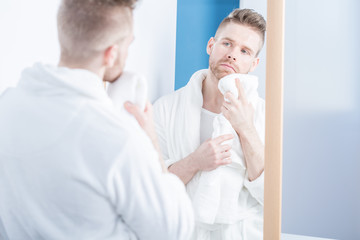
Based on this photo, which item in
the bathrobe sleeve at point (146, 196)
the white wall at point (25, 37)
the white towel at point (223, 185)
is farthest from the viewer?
the white towel at point (223, 185)

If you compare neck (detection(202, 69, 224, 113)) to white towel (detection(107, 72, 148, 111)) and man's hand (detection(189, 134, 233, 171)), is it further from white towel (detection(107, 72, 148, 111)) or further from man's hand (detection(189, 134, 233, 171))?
white towel (detection(107, 72, 148, 111))

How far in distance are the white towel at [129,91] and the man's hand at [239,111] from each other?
229 mm

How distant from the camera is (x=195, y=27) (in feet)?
2.37

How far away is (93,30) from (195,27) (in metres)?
0.29

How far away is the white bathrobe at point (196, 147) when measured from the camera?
0.69 meters

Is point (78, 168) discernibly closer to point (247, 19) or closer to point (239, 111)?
point (239, 111)

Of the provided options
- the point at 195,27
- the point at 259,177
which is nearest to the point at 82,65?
the point at 195,27

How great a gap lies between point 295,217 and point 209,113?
1.01 feet

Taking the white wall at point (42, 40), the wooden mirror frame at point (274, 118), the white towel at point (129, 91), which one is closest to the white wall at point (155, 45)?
the white wall at point (42, 40)

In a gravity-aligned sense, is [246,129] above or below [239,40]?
below

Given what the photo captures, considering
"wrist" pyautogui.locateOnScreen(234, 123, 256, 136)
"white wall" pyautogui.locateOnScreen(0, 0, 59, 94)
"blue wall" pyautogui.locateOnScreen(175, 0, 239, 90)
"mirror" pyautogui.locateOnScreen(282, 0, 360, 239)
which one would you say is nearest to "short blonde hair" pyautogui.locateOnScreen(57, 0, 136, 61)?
"white wall" pyautogui.locateOnScreen(0, 0, 59, 94)

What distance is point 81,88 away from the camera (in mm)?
484

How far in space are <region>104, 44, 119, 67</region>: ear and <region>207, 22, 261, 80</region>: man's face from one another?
26 centimetres

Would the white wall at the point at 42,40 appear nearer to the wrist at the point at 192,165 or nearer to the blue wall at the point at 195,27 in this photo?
the blue wall at the point at 195,27
